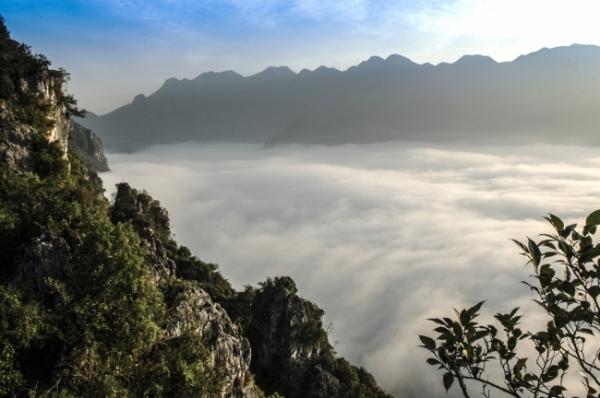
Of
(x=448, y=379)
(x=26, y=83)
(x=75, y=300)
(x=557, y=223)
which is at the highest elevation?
(x=26, y=83)

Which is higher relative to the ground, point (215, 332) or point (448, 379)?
point (448, 379)

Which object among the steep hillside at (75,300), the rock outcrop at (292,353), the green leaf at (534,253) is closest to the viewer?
the green leaf at (534,253)

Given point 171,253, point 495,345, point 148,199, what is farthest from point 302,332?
point 495,345

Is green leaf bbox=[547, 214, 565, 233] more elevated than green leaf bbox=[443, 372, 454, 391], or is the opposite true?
green leaf bbox=[547, 214, 565, 233]

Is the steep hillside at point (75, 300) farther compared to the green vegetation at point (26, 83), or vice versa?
the green vegetation at point (26, 83)

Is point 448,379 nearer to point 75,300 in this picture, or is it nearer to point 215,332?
point 75,300

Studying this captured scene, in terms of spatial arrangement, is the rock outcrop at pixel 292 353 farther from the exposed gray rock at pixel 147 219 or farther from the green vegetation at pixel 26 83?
the green vegetation at pixel 26 83

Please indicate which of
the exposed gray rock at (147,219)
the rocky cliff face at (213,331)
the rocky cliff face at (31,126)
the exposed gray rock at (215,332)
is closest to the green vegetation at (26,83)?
the rocky cliff face at (31,126)

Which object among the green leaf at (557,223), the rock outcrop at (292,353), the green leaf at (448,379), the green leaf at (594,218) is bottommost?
the rock outcrop at (292,353)

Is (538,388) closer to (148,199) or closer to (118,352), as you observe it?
(118,352)

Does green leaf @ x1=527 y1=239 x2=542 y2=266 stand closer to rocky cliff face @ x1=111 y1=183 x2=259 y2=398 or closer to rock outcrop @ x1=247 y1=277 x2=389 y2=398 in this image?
rocky cliff face @ x1=111 y1=183 x2=259 y2=398

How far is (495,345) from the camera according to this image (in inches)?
297

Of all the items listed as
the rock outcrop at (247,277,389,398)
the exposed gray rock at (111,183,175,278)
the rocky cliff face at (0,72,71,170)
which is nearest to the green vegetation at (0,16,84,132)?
the rocky cliff face at (0,72,71,170)

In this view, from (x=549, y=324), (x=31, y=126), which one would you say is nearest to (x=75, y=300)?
(x=549, y=324)
